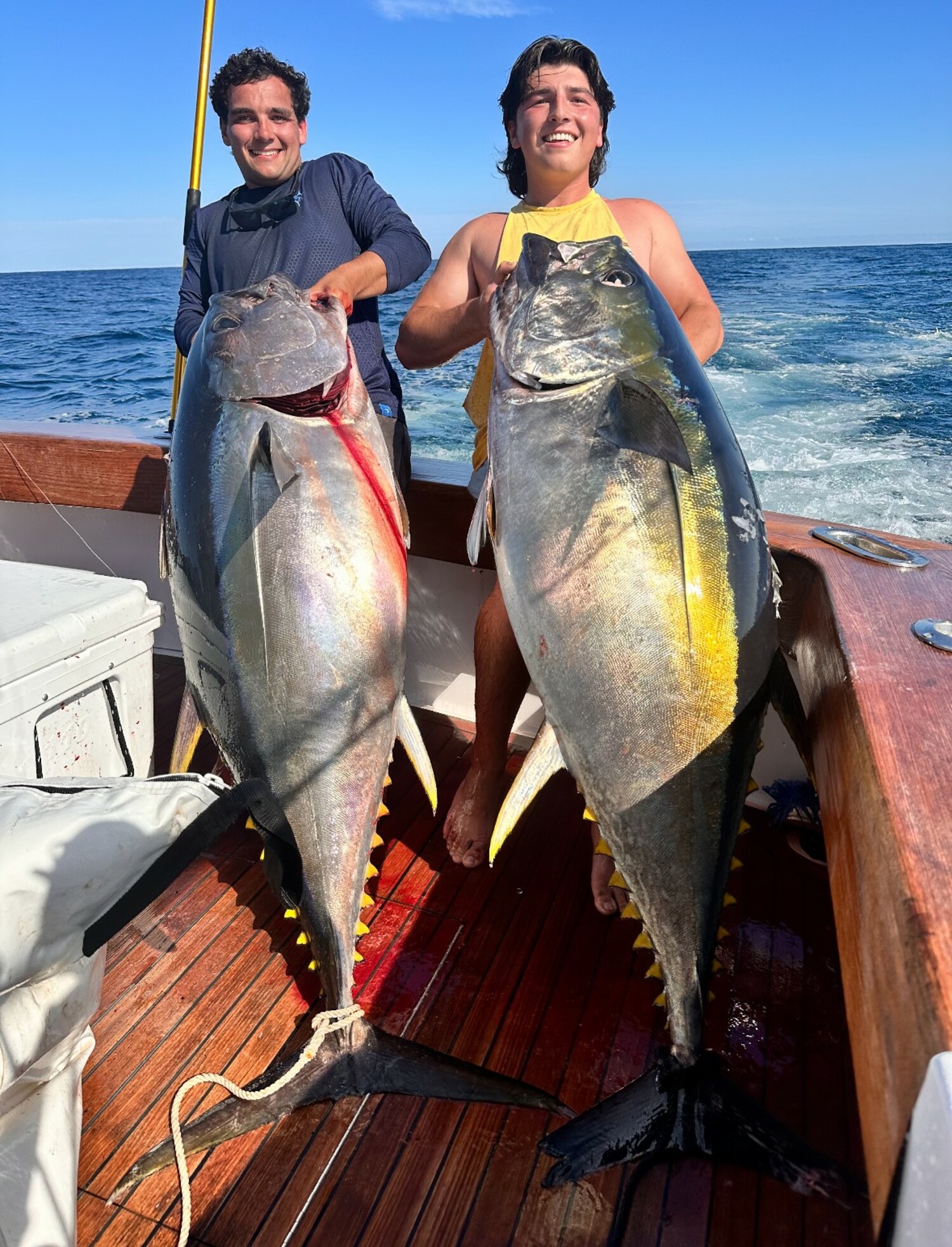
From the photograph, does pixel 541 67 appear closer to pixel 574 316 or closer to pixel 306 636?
pixel 574 316

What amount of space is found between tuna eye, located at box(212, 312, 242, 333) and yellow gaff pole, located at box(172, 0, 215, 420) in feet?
2.91

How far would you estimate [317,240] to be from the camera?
252cm

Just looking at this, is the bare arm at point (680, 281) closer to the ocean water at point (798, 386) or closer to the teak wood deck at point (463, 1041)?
the teak wood deck at point (463, 1041)

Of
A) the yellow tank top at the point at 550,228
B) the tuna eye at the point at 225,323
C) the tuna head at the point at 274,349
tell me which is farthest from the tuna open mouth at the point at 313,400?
the yellow tank top at the point at 550,228

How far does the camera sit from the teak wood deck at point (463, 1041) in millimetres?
1434

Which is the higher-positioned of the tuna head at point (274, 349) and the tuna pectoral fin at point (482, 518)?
the tuna head at point (274, 349)

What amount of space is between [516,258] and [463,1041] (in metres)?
1.93

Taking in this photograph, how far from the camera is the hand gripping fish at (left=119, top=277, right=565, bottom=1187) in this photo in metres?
1.71

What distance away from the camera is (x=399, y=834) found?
8.07ft

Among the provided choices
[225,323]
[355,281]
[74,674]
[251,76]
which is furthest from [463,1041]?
[251,76]

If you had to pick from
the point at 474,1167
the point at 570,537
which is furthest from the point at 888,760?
the point at 474,1167

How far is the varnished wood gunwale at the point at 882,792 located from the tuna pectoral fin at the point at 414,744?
0.84m

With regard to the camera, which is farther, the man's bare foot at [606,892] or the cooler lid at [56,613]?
the man's bare foot at [606,892]

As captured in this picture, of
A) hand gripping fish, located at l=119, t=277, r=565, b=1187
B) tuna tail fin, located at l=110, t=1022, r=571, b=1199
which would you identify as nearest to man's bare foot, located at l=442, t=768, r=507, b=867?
hand gripping fish, located at l=119, t=277, r=565, b=1187
